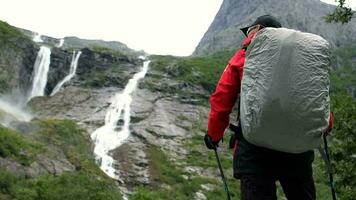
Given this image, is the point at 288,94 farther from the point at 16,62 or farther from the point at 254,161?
the point at 16,62

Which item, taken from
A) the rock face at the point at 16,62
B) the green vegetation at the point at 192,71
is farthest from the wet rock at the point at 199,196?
the green vegetation at the point at 192,71

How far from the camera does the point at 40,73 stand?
Result: 103 meters

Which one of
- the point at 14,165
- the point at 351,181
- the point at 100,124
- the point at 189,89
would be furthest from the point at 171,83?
the point at 351,181

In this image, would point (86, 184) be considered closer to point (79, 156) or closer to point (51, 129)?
point (79, 156)

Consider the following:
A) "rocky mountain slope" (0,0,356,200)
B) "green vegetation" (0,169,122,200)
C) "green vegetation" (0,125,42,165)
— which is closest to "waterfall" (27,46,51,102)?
"rocky mountain slope" (0,0,356,200)

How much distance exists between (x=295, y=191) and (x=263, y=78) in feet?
4.52

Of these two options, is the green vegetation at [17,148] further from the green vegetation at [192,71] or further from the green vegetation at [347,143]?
the green vegetation at [192,71]

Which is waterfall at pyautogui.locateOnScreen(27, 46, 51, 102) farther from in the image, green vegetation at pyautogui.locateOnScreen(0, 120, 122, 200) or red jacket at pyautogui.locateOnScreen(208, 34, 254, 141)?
red jacket at pyautogui.locateOnScreen(208, 34, 254, 141)

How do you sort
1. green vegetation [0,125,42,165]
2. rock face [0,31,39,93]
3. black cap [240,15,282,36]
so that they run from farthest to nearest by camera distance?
rock face [0,31,39,93] → green vegetation [0,125,42,165] → black cap [240,15,282,36]

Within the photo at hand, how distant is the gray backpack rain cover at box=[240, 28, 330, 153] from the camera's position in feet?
18.8

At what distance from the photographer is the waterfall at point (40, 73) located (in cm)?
9981

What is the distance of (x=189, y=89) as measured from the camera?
111500mm

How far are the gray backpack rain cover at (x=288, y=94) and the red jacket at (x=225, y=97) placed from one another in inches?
11.4

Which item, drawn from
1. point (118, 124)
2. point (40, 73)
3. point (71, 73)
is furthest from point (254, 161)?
point (71, 73)
